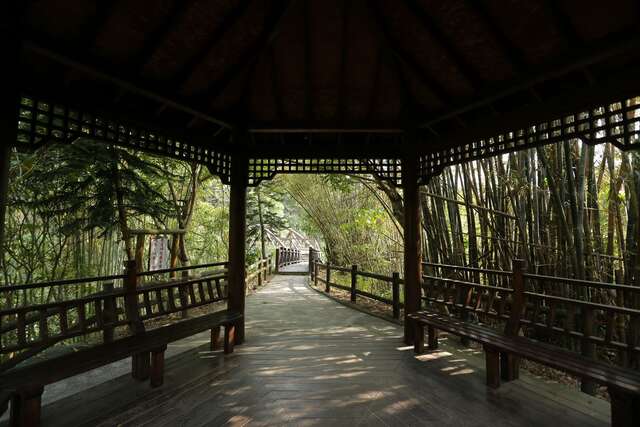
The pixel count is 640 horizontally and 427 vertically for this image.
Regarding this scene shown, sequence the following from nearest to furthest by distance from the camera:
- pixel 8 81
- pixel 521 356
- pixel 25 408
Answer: pixel 25 408 → pixel 8 81 → pixel 521 356

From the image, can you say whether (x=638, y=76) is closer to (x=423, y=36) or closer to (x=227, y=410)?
(x=423, y=36)

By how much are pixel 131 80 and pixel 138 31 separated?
381mm

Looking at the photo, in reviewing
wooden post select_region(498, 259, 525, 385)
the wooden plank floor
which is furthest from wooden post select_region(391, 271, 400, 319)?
wooden post select_region(498, 259, 525, 385)

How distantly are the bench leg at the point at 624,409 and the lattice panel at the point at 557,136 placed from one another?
5.09ft

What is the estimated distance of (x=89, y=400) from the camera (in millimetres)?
2373

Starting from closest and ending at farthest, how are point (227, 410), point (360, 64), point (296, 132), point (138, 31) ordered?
point (227, 410), point (138, 31), point (360, 64), point (296, 132)

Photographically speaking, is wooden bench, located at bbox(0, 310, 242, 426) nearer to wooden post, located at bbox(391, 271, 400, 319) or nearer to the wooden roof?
the wooden roof

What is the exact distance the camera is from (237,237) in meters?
3.82

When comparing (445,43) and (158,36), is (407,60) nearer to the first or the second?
(445,43)

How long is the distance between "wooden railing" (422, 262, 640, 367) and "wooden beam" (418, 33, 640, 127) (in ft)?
4.97

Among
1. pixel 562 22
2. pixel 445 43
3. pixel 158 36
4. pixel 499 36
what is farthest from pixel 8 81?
pixel 562 22

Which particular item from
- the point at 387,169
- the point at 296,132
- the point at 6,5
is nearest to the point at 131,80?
the point at 6,5

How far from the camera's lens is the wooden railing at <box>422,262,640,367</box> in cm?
228

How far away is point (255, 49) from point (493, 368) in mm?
3625
